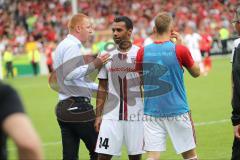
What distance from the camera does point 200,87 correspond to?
21.7 m

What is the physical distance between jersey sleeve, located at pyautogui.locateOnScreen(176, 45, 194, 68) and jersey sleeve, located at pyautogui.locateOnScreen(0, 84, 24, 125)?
3564 millimetres

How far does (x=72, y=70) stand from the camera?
7133 mm

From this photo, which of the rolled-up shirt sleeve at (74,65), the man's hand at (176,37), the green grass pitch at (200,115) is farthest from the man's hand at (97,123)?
the green grass pitch at (200,115)

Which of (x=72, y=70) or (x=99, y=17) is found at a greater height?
(x=72, y=70)

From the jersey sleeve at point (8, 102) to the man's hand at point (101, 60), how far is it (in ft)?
12.5

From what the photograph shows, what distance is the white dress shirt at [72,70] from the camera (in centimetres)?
711

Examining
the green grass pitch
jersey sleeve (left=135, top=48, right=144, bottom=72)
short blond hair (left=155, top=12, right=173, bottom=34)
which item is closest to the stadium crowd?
the green grass pitch

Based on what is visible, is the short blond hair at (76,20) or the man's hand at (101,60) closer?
the man's hand at (101,60)

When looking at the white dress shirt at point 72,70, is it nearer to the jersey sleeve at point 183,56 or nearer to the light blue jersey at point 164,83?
the light blue jersey at point 164,83

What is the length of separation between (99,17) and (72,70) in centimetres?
3513

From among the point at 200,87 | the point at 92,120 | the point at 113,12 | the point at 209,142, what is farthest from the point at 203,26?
the point at 92,120

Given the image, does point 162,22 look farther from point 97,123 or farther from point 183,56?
point 97,123

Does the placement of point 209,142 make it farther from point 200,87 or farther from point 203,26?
point 203,26

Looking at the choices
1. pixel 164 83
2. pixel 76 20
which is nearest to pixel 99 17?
pixel 76 20
